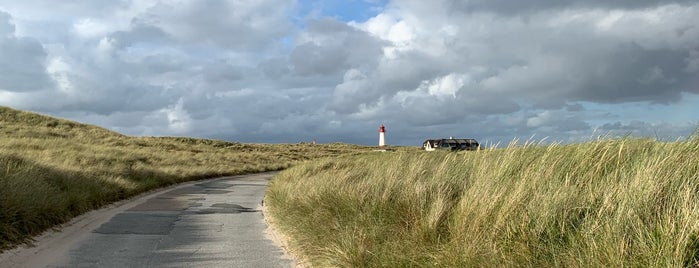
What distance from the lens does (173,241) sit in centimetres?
1028

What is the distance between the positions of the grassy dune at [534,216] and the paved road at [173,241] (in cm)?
101

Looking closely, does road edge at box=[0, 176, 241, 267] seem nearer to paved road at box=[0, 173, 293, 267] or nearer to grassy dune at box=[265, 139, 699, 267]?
paved road at box=[0, 173, 293, 267]

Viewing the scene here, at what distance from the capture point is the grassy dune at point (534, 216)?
480 cm

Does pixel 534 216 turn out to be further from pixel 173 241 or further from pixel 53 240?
pixel 53 240

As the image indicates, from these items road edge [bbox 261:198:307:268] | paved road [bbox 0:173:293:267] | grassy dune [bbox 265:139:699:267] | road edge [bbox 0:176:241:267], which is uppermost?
grassy dune [bbox 265:139:699:267]

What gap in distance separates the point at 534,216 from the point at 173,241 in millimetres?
6790

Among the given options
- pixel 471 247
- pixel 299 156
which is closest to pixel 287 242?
pixel 471 247

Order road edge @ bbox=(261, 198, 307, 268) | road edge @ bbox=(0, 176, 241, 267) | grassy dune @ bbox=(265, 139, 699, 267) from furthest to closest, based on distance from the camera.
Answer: road edge @ bbox=(261, 198, 307, 268) → road edge @ bbox=(0, 176, 241, 267) → grassy dune @ bbox=(265, 139, 699, 267)

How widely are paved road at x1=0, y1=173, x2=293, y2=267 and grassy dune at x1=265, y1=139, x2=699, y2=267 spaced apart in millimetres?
1014

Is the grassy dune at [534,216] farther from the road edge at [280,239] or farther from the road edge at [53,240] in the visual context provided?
the road edge at [53,240]

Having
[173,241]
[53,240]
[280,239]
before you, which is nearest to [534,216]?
[280,239]

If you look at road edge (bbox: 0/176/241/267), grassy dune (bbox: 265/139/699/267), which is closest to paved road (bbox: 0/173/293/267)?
road edge (bbox: 0/176/241/267)

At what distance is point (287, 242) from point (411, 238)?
11.9 feet

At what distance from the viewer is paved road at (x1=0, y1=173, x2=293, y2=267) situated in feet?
27.8
